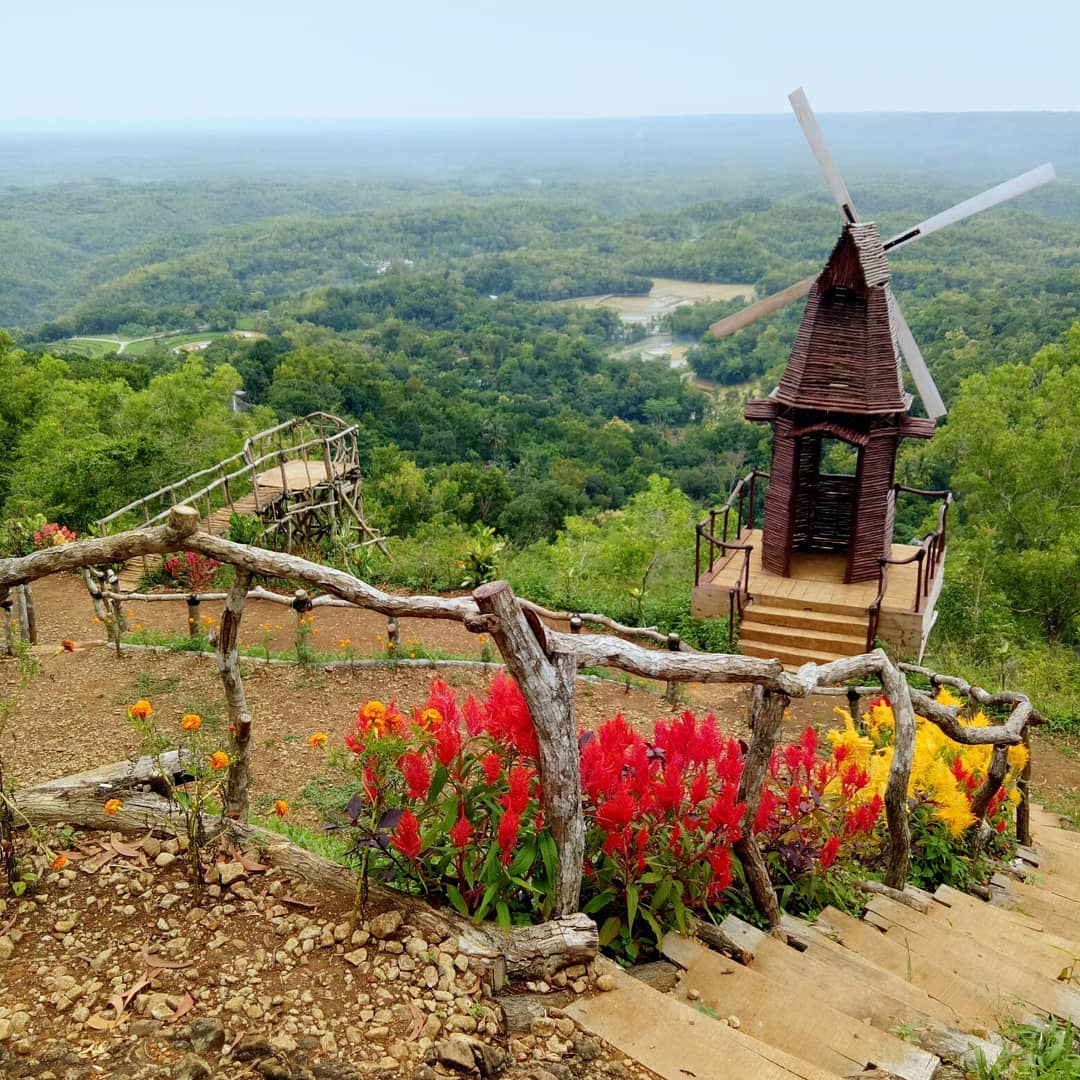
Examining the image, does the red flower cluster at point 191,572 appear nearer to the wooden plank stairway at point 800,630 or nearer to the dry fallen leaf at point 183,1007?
the wooden plank stairway at point 800,630

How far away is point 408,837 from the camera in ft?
9.20

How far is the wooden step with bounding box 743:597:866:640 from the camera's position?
383 inches

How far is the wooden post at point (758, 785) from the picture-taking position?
11.0 ft

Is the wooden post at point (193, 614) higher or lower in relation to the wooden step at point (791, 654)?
higher

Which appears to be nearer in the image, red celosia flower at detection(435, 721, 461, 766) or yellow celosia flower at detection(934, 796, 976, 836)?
red celosia flower at detection(435, 721, 461, 766)

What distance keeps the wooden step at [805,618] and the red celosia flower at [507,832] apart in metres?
7.49

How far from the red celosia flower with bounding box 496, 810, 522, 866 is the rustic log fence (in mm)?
176

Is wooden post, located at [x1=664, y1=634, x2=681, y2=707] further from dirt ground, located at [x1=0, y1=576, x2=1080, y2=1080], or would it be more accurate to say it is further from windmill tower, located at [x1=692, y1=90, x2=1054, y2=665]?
dirt ground, located at [x1=0, y1=576, x2=1080, y2=1080]

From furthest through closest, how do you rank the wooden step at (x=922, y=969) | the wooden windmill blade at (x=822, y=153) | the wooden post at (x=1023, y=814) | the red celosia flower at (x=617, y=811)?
the wooden windmill blade at (x=822, y=153)
the wooden post at (x=1023, y=814)
the wooden step at (x=922, y=969)
the red celosia flower at (x=617, y=811)

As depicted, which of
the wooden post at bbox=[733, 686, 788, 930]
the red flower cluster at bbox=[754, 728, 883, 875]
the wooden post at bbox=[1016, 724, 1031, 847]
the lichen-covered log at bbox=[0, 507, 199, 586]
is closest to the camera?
the lichen-covered log at bbox=[0, 507, 199, 586]

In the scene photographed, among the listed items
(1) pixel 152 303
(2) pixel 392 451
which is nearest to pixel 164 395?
(2) pixel 392 451

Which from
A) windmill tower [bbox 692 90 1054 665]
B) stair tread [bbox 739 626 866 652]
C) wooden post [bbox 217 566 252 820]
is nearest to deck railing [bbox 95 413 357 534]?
windmill tower [bbox 692 90 1054 665]

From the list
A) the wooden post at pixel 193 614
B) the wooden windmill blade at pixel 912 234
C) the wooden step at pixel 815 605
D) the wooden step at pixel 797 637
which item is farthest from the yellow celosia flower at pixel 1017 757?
the wooden post at pixel 193 614

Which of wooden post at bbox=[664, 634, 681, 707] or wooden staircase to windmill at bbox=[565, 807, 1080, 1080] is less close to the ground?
wooden staircase to windmill at bbox=[565, 807, 1080, 1080]
